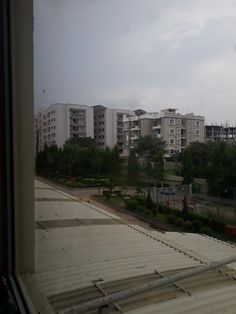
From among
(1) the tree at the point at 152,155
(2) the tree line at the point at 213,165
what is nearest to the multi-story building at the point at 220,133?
(2) the tree line at the point at 213,165

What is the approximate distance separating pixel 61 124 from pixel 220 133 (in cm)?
63

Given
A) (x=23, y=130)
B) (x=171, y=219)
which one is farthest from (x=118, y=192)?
(x=23, y=130)

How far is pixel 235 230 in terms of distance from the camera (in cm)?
88

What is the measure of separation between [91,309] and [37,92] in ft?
2.64

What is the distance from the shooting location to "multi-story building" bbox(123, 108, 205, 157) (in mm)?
881

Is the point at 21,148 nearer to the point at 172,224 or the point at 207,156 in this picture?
the point at 172,224

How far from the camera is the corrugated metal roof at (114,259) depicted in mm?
1139

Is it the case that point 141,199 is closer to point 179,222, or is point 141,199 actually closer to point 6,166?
point 179,222

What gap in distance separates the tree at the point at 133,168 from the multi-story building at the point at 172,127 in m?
0.06

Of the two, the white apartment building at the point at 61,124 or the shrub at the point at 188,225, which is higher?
the white apartment building at the point at 61,124

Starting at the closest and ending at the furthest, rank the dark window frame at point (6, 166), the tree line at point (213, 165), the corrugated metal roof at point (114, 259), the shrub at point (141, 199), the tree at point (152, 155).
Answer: the tree line at point (213, 165), the tree at point (152, 155), the shrub at point (141, 199), the corrugated metal roof at point (114, 259), the dark window frame at point (6, 166)

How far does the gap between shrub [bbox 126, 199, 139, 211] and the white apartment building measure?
26 cm

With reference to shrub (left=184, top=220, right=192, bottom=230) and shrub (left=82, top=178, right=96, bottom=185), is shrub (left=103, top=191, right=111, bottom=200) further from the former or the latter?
shrub (left=184, top=220, right=192, bottom=230)

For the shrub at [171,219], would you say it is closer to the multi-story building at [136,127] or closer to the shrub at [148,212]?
the shrub at [148,212]
